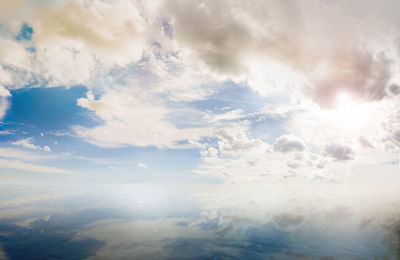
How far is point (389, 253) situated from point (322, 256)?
7752 cm

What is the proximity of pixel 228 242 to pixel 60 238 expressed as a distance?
176 meters

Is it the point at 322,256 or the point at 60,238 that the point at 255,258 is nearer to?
the point at 322,256

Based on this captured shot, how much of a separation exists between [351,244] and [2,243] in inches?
13851

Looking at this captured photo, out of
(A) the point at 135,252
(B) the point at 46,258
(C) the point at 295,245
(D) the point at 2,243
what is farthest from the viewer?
(C) the point at 295,245

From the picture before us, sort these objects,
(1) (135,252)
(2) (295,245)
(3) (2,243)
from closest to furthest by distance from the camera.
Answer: (1) (135,252), (3) (2,243), (2) (295,245)

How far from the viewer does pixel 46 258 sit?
143000mm

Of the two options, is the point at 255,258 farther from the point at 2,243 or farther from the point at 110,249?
the point at 2,243

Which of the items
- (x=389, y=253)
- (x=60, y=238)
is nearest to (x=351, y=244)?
(x=389, y=253)

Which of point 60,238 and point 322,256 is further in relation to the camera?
point 60,238

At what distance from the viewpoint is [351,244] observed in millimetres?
197000

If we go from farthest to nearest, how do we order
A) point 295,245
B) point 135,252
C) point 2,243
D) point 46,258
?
point 295,245 < point 2,243 < point 135,252 < point 46,258

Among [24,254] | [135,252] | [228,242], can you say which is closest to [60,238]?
[24,254]

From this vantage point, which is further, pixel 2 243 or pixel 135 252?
pixel 2 243

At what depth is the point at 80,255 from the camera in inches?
5723
